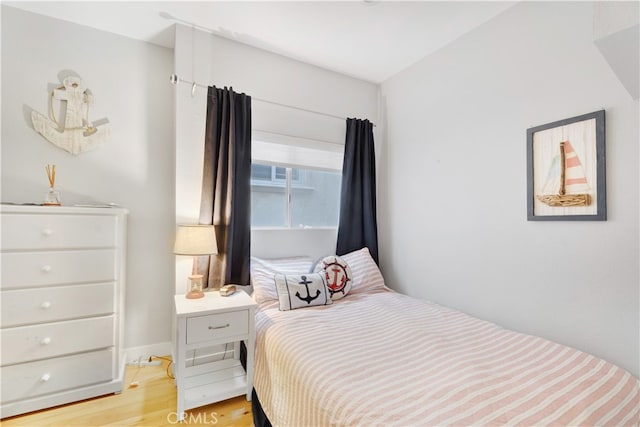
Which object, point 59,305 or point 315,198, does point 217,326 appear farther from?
point 315,198

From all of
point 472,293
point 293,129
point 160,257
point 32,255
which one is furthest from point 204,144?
point 472,293

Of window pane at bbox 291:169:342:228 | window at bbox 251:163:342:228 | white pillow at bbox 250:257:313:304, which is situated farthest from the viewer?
→ window pane at bbox 291:169:342:228

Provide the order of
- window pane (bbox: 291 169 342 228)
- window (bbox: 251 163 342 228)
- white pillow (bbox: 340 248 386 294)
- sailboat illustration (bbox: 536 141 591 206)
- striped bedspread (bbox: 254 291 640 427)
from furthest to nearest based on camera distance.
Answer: window pane (bbox: 291 169 342 228) < window (bbox: 251 163 342 228) < white pillow (bbox: 340 248 386 294) < sailboat illustration (bbox: 536 141 591 206) < striped bedspread (bbox: 254 291 640 427)

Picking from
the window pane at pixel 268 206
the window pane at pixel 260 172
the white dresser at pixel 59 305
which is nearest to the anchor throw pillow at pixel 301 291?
the window pane at pixel 268 206

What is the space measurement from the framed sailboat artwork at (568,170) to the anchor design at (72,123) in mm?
3027

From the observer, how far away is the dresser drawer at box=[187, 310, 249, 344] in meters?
1.68

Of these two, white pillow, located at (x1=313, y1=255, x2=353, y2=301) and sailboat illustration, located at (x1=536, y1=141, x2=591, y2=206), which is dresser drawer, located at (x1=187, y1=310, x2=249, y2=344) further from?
sailboat illustration, located at (x1=536, y1=141, x2=591, y2=206)

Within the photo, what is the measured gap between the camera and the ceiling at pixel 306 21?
194 cm

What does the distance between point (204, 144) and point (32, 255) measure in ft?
4.02

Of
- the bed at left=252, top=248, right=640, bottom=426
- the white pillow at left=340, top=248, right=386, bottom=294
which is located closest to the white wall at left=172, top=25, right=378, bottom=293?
the white pillow at left=340, top=248, right=386, bottom=294

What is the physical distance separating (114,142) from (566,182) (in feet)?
10.1

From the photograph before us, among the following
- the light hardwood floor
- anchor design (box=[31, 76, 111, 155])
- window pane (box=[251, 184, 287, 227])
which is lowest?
the light hardwood floor

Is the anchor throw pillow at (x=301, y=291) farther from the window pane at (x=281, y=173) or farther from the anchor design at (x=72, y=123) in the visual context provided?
the anchor design at (x=72, y=123)

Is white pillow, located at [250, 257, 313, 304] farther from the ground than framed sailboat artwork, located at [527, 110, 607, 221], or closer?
closer
